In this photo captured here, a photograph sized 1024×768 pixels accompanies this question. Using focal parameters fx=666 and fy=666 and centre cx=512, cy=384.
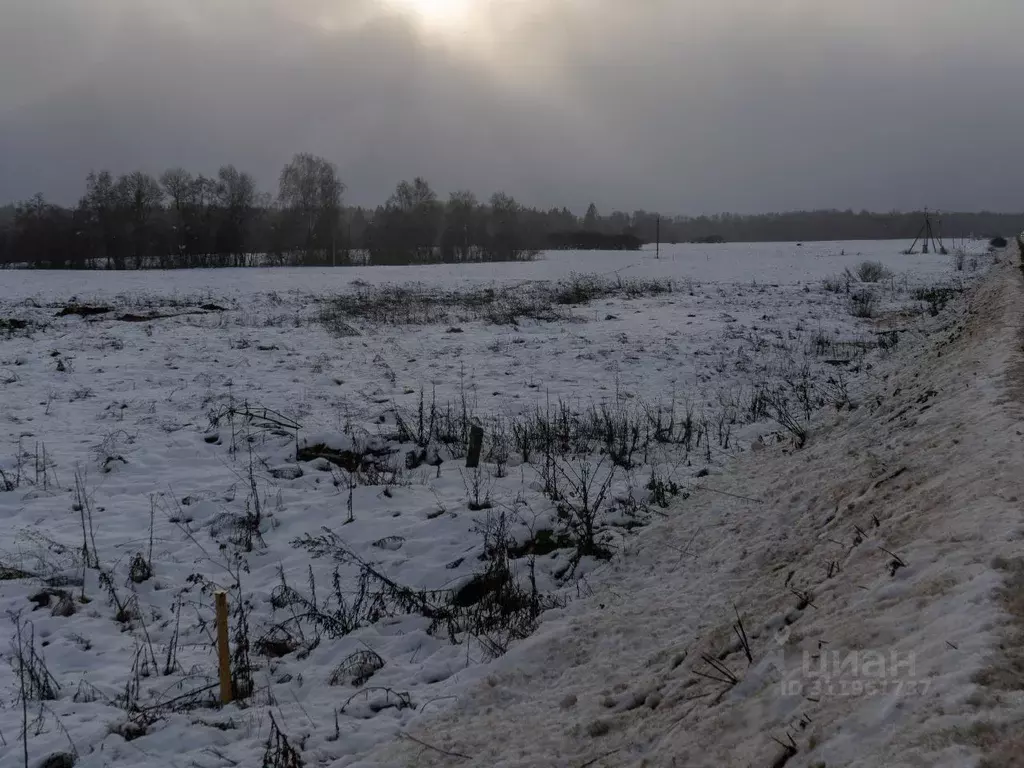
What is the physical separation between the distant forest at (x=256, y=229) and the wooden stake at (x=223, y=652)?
6025 centimetres

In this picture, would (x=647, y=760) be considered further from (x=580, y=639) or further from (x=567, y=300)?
(x=567, y=300)

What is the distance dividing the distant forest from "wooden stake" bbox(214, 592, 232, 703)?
2372 inches

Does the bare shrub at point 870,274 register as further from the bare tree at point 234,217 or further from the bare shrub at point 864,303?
the bare tree at point 234,217

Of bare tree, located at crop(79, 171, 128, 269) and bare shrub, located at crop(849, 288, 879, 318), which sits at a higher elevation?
bare tree, located at crop(79, 171, 128, 269)

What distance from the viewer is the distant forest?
57.4 m

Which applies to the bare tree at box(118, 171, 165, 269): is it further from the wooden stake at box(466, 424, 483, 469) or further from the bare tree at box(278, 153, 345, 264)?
the wooden stake at box(466, 424, 483, 469)

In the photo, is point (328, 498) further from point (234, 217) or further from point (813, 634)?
point (234, 217)

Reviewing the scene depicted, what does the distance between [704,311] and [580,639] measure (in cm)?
1935

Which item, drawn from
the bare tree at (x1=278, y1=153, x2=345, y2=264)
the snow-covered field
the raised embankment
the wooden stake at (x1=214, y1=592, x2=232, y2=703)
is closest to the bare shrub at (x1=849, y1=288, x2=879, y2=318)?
the snow-covered field

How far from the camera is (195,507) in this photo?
684cm

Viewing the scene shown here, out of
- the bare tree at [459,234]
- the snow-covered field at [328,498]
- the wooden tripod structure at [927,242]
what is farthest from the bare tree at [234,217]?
the wooden tripod structure at [927,242]

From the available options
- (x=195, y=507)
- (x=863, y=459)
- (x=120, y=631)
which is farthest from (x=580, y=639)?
(x=195, y=507)

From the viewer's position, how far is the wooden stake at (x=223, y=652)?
12.3 ft

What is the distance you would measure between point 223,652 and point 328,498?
330 centimetres
